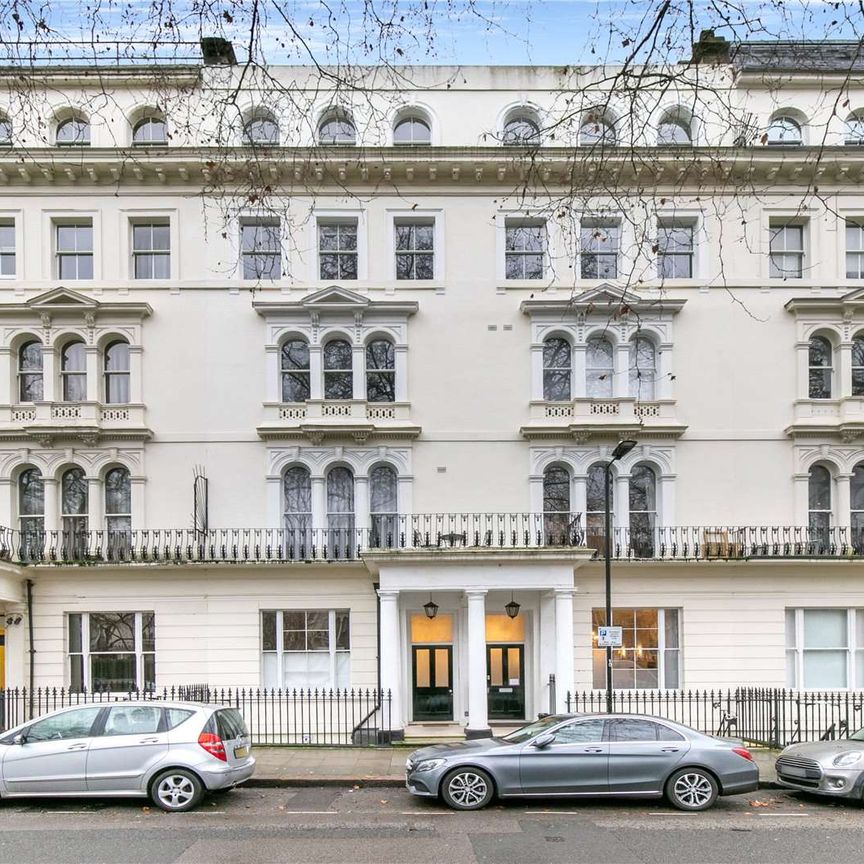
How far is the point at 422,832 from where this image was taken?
9859 mm

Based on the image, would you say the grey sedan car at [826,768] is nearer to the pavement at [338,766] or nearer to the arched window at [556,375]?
the pavement at [338,766]

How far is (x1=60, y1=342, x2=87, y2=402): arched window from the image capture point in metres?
19.5

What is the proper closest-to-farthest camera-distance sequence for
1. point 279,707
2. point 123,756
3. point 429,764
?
1. point 123,756
2. point 429,764
3. point 279,707

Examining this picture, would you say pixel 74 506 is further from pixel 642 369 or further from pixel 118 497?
pixel 642 369

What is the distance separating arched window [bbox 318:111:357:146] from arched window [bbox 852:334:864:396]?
43.7ft

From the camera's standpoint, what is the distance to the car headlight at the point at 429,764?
1098 centimetres

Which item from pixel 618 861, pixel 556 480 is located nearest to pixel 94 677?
pixel 556 480

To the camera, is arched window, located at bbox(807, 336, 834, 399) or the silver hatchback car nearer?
the silver hatchback car

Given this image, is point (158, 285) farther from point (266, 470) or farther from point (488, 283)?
point (488, 283)

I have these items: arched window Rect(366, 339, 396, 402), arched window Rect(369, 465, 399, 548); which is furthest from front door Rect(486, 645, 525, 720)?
arched window Rect(366, 339, 396, 402)

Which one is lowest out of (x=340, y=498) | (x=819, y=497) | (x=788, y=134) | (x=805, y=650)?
(x=805, y=650)

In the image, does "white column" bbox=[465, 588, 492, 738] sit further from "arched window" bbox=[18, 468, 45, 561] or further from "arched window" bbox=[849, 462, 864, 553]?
"arched window" bbox=[18, 468, 45, 561]

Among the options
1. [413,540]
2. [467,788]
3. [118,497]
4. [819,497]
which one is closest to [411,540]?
[413,540]

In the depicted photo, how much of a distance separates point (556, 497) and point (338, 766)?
8313 mm
